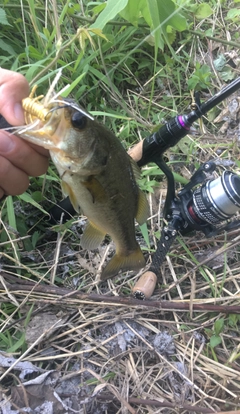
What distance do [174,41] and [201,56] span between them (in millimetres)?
297

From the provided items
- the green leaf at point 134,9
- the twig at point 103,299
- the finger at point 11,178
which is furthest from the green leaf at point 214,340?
the green leaf at point 134,9

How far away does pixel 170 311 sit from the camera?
8.01 feet

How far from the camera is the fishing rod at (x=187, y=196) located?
220cm

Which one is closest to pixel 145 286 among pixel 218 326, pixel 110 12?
pixel 218 326

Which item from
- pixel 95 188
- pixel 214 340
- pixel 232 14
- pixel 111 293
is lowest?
pixel 214 340

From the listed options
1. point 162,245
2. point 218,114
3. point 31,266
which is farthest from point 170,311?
point 218,114

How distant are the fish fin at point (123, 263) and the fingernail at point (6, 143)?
83 centimetres

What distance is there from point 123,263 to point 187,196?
23.6 inches

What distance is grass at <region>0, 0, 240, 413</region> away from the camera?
2.12 metres

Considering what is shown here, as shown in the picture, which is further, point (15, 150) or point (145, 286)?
point (145, 286)

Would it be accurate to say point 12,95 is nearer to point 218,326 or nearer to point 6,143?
point 6,143

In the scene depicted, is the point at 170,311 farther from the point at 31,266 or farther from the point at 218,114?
the point at 218,114

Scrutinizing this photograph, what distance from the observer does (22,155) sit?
1.93 metres

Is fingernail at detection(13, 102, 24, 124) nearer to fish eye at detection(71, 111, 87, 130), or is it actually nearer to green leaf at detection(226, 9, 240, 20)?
fish eye at detection(71, 111, 87, 130)
